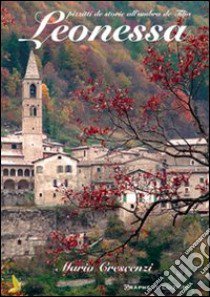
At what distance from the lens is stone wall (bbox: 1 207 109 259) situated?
224 ft

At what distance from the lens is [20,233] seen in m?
69.1

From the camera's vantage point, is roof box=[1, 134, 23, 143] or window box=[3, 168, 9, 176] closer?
window box=[3, 168, 9, 176]

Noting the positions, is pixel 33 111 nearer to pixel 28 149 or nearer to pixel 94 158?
pixel 28 149

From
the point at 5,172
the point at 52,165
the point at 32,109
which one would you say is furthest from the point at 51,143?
the point at 52,165

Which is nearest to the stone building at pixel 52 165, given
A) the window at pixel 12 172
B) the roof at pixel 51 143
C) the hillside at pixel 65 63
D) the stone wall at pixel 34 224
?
the window at pixel 12 172

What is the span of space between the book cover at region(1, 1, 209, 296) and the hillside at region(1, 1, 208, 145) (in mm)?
144

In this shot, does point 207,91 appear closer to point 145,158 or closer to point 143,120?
point 145,158

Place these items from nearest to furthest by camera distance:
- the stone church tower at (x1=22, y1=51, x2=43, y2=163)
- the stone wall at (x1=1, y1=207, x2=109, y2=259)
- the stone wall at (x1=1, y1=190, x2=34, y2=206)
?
the stone wall at (x1=1, y1=207, x2=109, y2=259), the stone wall at (x1=1, y1=190, x2=34, y2=206), the stone church tower at (x1=22, y1=51, x2=43, y2=163)

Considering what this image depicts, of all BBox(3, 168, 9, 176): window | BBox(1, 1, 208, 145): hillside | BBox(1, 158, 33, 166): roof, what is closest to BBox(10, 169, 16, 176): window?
BBox(3, 168, 9, 176): window

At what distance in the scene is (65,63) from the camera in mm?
99562

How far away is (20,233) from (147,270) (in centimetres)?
1595

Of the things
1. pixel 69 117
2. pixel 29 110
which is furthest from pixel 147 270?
pixel 69 117

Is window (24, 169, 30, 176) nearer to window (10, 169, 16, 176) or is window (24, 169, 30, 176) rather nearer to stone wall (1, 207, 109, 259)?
window (10, 169, 16, 176)

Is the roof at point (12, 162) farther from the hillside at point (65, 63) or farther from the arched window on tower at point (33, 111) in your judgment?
the hillside at point (65, 63)
